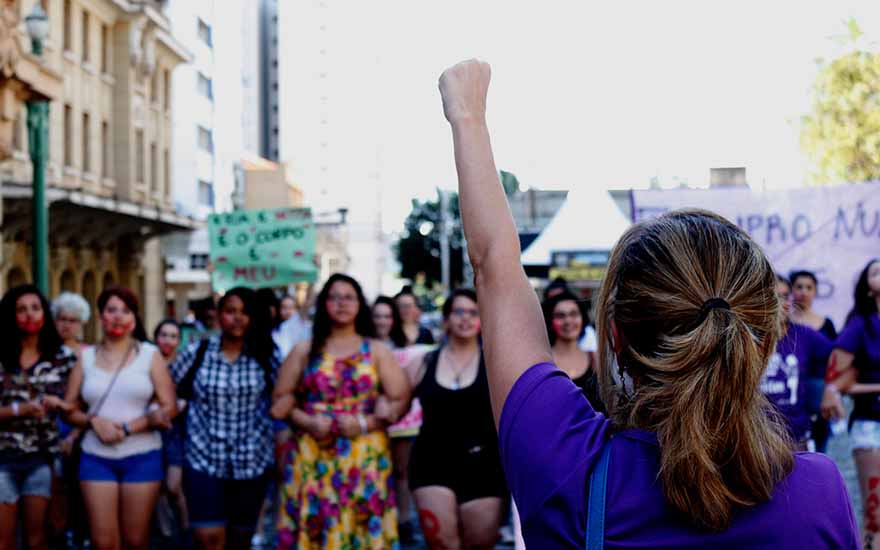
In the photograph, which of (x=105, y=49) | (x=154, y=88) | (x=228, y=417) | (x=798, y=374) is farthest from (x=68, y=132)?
(x=798, y=374)

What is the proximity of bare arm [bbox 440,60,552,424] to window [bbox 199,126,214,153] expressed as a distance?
52.5 m

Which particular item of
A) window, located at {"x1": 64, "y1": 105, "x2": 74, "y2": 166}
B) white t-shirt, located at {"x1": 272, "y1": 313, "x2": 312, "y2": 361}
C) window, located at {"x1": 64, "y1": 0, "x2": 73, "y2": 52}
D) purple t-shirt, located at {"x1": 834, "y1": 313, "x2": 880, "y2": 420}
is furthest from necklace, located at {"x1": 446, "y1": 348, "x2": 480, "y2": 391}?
window, located at {"x1": 64, "y1": 0, "x2": 73, "y2": 52}

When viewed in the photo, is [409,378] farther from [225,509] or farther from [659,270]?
[659,270]

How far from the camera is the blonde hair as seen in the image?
73.7 inches

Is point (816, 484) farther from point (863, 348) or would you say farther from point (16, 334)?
point (16, 334)

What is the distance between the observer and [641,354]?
6.56 ft

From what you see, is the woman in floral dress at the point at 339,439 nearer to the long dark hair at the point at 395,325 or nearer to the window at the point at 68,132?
the long dark hair at the point at 395,325

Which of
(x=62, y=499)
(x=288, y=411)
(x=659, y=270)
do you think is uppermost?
(x=659, y=270)

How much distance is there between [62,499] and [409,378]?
2936 mm

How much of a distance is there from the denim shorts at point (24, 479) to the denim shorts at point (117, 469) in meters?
0.25

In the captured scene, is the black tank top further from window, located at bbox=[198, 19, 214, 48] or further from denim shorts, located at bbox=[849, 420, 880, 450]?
window, located at bbox=[198, 19, 214, 48]

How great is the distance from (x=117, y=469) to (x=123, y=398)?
440 millimetres

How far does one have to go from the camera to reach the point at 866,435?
7.52 meters

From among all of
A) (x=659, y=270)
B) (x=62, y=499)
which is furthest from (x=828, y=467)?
(x=62, y=499)
